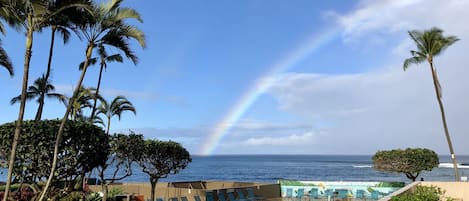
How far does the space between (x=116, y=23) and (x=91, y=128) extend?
7.59ft

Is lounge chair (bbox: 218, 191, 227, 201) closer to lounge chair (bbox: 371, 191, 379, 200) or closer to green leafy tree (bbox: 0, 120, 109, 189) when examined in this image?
lounge chair (bbox: 371, 191, 379, 200)

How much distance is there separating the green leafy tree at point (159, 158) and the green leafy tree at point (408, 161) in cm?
1094

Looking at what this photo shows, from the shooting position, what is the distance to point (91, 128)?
32.3 feet

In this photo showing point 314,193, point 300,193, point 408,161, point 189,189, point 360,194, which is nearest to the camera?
point 189,189

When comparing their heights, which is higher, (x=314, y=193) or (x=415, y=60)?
(x=415, y=60)

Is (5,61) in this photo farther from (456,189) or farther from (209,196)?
(456,189)

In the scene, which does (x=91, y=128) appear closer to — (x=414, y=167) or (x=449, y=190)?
(x=449, y=190)

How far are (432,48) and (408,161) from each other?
18.6 ft

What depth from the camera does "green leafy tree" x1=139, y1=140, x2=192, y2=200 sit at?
55.2ft

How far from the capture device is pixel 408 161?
22.6m

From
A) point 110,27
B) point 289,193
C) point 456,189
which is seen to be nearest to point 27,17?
point 110,27

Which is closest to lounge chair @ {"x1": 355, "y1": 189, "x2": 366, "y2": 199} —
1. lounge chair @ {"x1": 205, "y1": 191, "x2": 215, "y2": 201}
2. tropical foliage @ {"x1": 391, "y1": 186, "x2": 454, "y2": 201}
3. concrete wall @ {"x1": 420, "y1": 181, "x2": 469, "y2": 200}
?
lounge chair @ {"x1": 205, "y1": 191, "x2": 215, "y2": 201}

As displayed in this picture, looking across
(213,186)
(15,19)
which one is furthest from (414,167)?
(15,19)

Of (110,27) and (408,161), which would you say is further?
(408,161)
